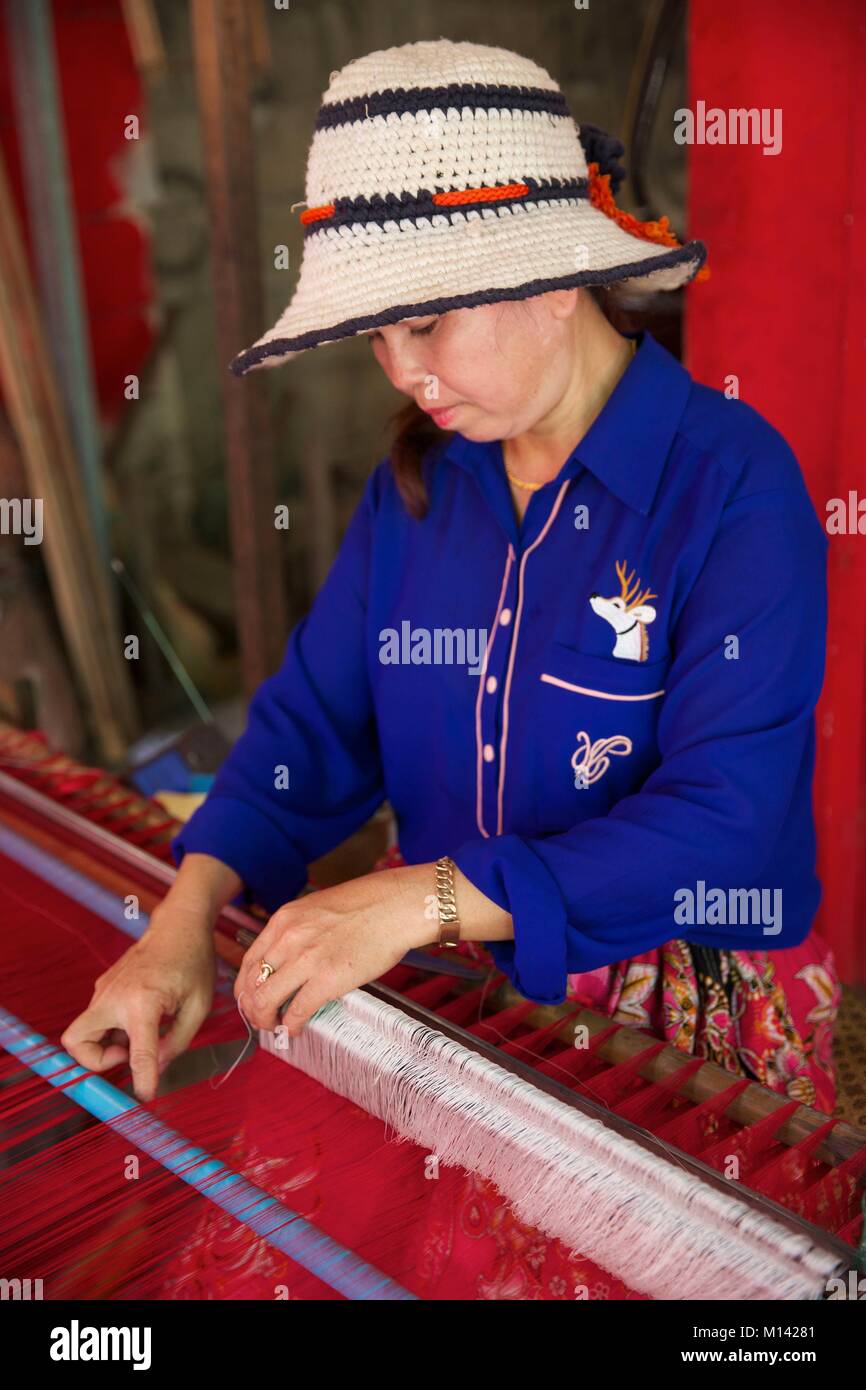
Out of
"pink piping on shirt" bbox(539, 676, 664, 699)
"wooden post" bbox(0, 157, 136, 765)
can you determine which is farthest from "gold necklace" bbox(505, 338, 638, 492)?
"wooden post" bbox(0, 157, 136, 765)

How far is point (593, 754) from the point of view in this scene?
4.92 feet

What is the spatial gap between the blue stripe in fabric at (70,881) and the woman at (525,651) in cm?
11

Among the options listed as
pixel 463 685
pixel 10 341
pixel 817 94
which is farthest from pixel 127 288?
pixel 463 685

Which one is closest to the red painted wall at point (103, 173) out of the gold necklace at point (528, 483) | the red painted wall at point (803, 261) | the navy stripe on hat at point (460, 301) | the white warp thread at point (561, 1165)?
the red painted wall at point (803, 261)

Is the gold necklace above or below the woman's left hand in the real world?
above

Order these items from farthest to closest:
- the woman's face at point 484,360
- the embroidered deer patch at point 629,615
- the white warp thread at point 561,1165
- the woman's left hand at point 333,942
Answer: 1. the embroidered deer patch at point 629,615
2. the woman's face at point 484,360
3. the woman's left hand at point 333,942
4. the white warp thread at point 561,1165

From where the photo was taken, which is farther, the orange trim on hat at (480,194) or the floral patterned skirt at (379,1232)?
the orange trim on hat at (480,194)

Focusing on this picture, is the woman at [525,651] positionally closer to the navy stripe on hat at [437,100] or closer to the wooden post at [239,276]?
the navy stripe on hat at [437,100]

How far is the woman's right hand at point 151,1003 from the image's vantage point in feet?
4.25

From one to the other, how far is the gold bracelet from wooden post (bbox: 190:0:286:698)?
168cm

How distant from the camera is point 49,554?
393cm

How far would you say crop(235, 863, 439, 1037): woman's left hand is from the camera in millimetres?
1222

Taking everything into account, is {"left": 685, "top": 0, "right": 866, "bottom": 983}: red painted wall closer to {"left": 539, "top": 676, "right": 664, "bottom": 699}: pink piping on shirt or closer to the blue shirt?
the blue shirt

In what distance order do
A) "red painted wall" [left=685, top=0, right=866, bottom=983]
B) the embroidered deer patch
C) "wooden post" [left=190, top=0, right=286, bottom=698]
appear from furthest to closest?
1. "wooden post" [left=190, top=0, right=286, bottom=698]
2. "red painted wall" [left=685, top=0, right=866, bottom=983]
3. the embroidered deer patch
